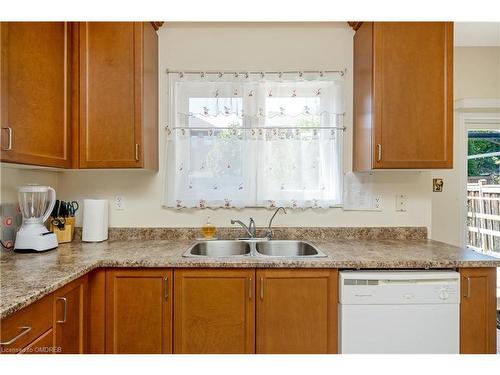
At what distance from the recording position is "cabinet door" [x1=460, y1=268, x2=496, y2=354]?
1.53 meters

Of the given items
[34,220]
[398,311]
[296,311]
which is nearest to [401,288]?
[398,311]

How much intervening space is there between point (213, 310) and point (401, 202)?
62.1 inches

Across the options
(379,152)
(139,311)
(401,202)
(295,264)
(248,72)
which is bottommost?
(139,311)

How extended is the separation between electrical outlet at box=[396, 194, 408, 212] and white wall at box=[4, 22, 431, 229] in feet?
0.11

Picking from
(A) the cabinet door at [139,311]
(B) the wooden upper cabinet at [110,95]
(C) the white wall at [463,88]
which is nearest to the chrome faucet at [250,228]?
(A) the cabinet door at [139,311]

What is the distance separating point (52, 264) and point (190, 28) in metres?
1.84

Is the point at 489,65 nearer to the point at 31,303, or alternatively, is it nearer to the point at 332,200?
the point at 332,200

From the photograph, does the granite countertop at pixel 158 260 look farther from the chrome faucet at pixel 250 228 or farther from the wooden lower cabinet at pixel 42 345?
the chrome faucet at pixel 250 228

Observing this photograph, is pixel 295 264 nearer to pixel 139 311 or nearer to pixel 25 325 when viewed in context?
pixel 139 311

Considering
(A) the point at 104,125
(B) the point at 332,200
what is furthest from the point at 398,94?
(A) the point at 104,125

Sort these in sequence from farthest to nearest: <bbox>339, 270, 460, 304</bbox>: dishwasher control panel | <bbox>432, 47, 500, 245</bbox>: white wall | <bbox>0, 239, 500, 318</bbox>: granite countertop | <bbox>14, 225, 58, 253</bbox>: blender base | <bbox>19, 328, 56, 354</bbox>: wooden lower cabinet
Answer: <bbox>432, 47, 500, 245</bbox>: white wall < <bbox>14, 225, 58, 253</bbox>: blender base < <bbox>339, 270, 460, 304</bbox>: dishwasher control panel < <bbox>0, 239, 500, 318</bbox>: granite countertop < <bbox>19, 328, 56, 354</bbox>: wooden lower cabinet

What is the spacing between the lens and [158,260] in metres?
1.55

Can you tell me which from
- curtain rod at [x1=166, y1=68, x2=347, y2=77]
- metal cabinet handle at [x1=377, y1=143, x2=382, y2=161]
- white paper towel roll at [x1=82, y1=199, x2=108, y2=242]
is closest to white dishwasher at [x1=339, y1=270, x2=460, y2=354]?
metal cabinet handle at [x1=377, y1=143, x2=382, y2=161]

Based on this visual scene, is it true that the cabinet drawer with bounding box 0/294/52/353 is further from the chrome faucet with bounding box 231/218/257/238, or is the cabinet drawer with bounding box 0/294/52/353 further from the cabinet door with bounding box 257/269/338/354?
the chrome faucet with bounding box 231/218/257/238
